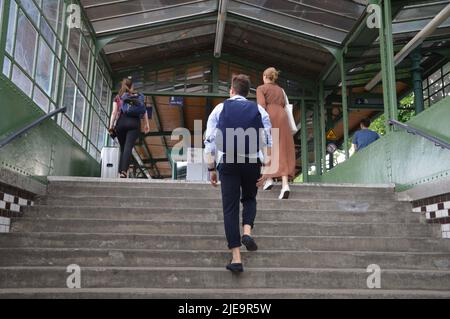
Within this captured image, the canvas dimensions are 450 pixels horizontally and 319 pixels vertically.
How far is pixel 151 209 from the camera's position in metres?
4.60

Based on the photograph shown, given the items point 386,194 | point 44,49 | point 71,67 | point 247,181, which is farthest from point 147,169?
point 247,181

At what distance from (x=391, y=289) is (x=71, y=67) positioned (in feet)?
19.9

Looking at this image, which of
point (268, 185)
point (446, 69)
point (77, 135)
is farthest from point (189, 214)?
point (446, 69)

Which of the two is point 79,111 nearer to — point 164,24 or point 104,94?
point 104,94

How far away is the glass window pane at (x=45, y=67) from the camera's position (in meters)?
5.82

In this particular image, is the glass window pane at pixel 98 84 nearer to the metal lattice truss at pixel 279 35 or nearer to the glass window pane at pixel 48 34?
the metal lattice truss at pixel 279 35

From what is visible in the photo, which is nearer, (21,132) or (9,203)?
(9,203)

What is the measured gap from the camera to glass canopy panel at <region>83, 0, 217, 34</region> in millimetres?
8414

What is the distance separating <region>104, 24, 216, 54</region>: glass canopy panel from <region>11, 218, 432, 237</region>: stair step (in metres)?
6.19

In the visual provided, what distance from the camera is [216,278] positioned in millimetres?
3361

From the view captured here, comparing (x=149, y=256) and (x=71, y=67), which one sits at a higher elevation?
(x=71, y=67)

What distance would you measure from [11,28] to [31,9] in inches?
31.6
